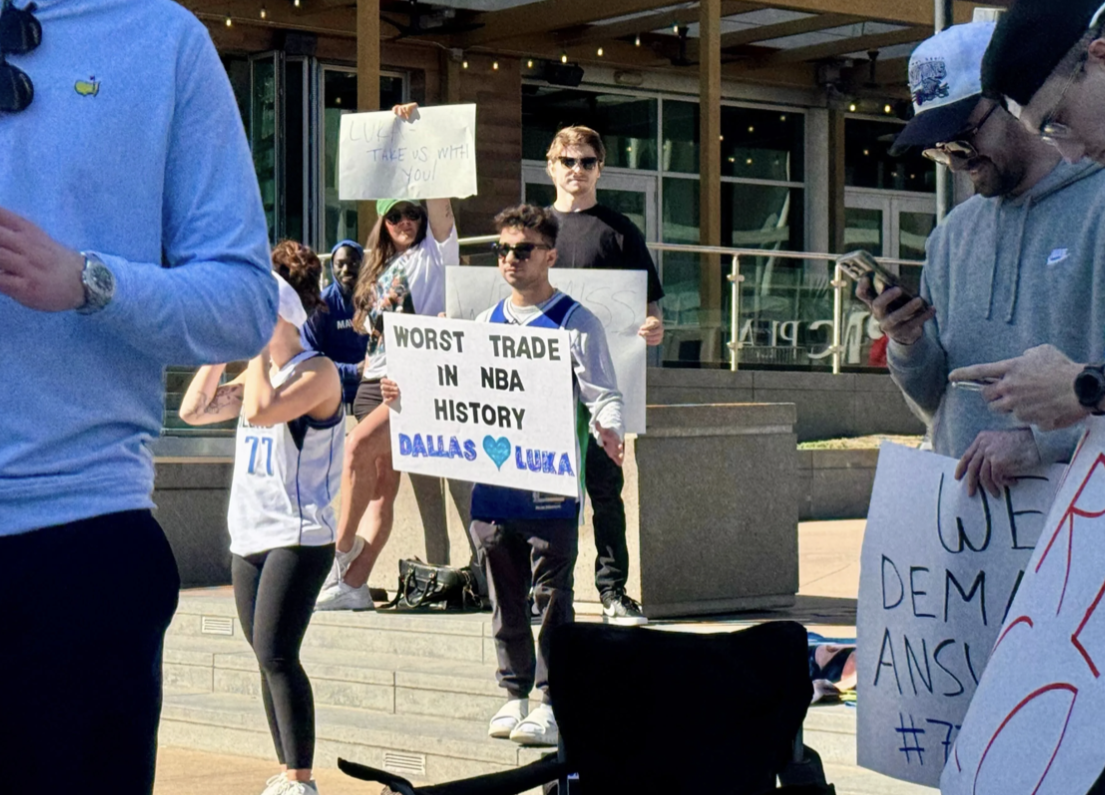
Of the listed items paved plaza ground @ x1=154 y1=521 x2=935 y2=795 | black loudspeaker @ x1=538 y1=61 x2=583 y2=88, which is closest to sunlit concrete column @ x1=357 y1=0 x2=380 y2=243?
black loudspeaker @ x1=538 y1=61 x2=583 y2=88

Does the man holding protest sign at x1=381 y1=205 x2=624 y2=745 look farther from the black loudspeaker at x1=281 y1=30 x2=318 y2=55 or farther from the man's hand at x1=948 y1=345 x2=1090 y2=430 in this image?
the black loudspeaker at x1=281 y1=30 x2=318 y2=55

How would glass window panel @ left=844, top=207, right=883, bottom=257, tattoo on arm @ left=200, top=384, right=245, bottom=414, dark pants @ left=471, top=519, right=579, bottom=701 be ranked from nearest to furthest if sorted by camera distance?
dark pants @ left=471, top=519, right=579, bottom=701 < tattoo on arm @ left=200, top=384, right=245, bottom=414 < glass window panel @ left=844, top=207, right=883, bottom=257

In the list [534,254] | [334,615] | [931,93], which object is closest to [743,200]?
[334,615]

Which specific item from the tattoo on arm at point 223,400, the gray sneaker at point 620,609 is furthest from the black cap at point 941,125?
the gray sneaker at point 620,609

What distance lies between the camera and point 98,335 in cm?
219

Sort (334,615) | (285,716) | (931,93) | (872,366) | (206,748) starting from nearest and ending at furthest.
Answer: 1. (931,93)
2. (285,716)
3. (206,748)
4. (334,615)
5. (872,366)

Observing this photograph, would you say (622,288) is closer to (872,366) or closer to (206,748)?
(206,748)

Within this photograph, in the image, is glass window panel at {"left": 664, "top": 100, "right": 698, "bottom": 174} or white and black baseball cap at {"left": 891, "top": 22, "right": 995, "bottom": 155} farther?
glass window panel at {"left": 664, "top": 100, "right": 698, "bottom": 174}

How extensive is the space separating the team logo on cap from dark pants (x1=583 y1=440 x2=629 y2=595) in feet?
13.4

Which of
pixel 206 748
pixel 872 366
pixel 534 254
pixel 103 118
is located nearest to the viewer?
pixel 103 118

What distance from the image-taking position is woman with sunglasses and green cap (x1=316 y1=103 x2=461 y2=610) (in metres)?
8.41

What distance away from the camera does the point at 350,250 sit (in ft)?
33.6

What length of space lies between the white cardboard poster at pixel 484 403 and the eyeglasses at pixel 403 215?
1374 millimetres

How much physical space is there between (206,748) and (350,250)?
10.7ft
